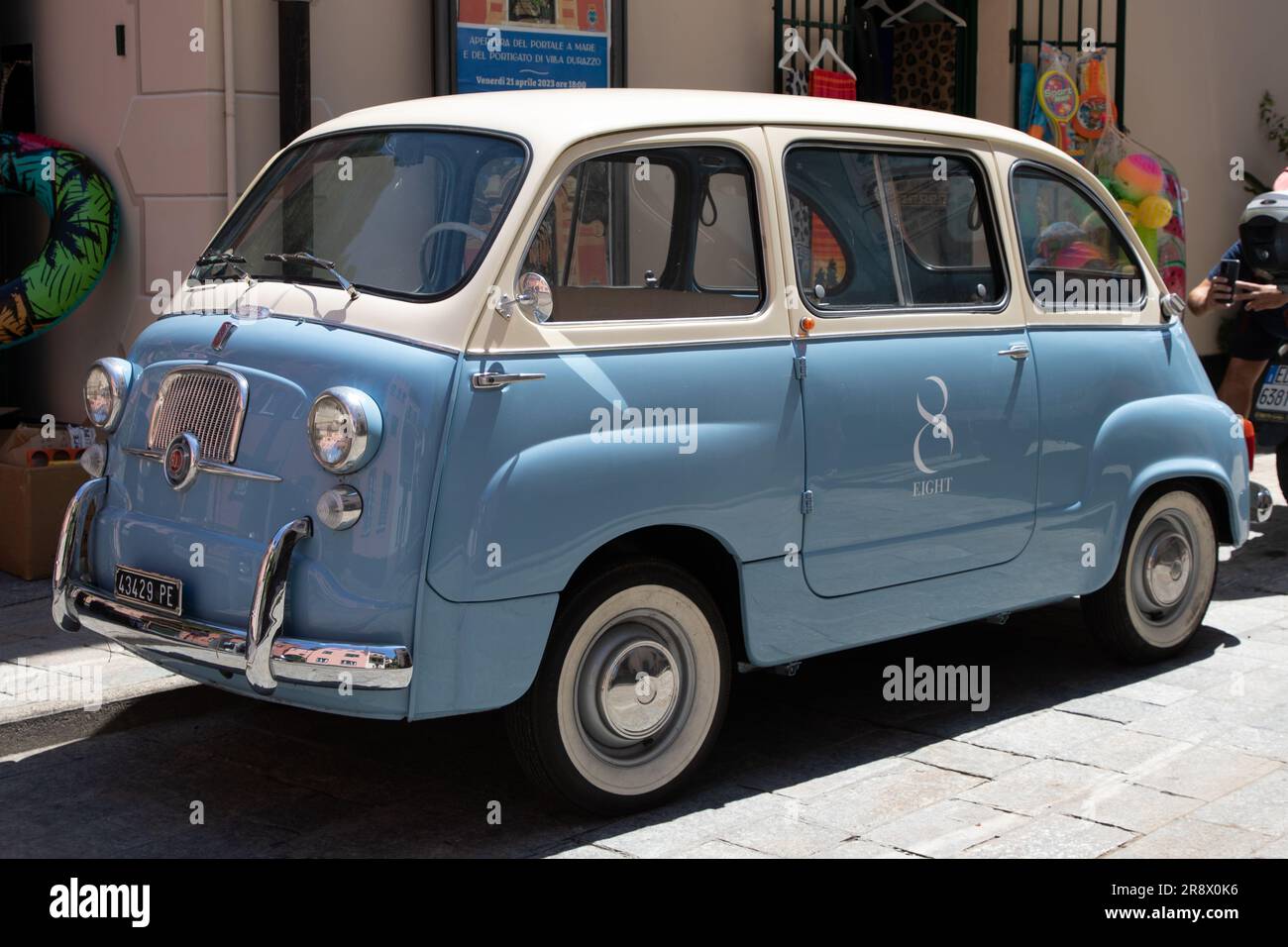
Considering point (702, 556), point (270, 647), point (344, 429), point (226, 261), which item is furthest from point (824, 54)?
point (270, 647)

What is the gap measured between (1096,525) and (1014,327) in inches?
32.8

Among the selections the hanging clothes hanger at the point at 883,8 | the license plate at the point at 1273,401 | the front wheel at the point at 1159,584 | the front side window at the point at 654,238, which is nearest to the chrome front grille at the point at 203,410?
the front side window at the point at 654,238

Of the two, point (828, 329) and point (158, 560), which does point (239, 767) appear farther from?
point (828, 329)

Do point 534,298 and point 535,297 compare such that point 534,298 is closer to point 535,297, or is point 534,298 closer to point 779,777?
point 535,297

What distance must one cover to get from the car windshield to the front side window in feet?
0.73

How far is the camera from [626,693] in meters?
4.66

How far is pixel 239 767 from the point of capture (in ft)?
17.1

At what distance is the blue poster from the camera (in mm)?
8680

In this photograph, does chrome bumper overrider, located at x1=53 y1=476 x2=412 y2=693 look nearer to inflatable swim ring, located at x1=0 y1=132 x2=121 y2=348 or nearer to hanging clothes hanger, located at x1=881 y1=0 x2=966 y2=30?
inflatable swim ring, located at x1=0 y1=132 x2=121 y2=348

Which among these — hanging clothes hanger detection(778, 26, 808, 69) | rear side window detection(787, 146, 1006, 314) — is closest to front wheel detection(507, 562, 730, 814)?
rear side window detection(787, 146, 1006, 314)

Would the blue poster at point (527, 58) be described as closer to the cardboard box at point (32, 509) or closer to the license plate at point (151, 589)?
the cardboard box at point (32, 509)

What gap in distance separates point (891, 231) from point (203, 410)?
2.36 meters

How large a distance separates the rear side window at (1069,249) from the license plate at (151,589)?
321cm

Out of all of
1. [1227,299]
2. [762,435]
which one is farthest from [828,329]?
[1227,299]
